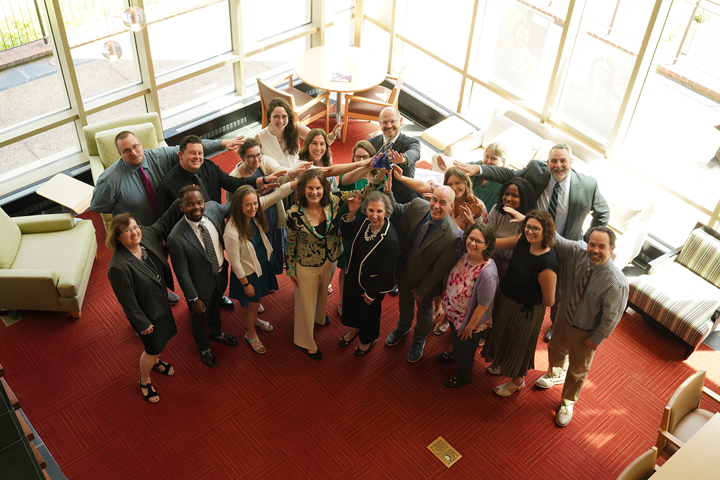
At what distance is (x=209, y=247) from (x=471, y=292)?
2040 millimetres

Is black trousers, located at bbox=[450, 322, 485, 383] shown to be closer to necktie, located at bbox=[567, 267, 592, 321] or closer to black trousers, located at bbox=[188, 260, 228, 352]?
necktie, located at bbox=[567, 267, 592, 321]

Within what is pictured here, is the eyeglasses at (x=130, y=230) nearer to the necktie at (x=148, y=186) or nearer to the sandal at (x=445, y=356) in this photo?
the necktie at (x=148, y=186)

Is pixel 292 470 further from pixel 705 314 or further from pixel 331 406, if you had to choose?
pixel 705 314

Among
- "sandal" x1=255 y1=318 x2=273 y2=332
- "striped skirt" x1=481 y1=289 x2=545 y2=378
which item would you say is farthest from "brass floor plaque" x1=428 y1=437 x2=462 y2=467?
"sandal" x1=255 y1=318 x2=273 y2=332

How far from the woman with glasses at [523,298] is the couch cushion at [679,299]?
5.38 ft

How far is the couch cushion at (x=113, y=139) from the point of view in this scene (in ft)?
20.9

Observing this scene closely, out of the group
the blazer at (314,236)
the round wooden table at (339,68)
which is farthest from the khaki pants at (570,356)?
the round wooden table at (339,68)

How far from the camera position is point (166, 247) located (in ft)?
15.8

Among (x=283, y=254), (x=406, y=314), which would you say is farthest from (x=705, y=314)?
(x=283, y=254)

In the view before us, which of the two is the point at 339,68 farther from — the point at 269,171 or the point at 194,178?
the point at 194,178

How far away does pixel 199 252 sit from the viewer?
179 inches

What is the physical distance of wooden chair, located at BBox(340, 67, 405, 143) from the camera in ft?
26.0

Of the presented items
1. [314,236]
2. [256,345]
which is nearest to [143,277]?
[314,236]

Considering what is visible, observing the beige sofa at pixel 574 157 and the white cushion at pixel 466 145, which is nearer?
the beige sofa at pixel 574 157
